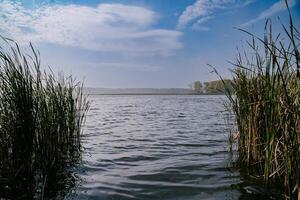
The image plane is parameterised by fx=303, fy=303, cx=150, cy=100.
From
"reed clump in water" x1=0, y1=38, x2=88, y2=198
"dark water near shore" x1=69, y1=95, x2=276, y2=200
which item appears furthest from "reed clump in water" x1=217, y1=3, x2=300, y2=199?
"reed clump in water" x1=0, y1=38, x2=88, y2=198

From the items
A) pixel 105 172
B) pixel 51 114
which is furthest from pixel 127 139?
pixel 51 114

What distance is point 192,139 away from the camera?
11.2 meters

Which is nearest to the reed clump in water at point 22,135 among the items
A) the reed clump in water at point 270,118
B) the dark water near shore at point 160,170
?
the dark water near shore at point 160,170

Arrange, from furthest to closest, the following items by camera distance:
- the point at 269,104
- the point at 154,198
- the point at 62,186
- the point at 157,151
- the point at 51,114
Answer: the point at 157,151, the point at 51,114, the point at 62,186, the point at 154,198, the point at 269,104

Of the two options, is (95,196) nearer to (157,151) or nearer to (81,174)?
(81,174)

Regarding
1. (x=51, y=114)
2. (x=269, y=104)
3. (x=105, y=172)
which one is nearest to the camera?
(x=269, y=104)

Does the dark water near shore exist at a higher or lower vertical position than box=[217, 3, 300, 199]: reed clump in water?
lower

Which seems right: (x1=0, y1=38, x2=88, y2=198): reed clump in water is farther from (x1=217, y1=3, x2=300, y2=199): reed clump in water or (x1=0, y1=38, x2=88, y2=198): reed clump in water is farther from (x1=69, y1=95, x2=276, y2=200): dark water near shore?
(x1=217, y1=3, x2=300, y2=199): reed clump in water

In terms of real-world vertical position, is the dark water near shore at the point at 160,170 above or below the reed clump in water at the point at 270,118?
below

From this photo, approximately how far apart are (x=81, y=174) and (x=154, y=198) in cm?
224

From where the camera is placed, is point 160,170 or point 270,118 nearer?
point 270,118

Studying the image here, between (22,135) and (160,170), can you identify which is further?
(160,170)

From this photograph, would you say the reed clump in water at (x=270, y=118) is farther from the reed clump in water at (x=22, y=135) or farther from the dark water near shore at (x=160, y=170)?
the reed clump in water at (x=22, y=135)

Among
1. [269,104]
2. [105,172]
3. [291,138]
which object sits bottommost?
[105,172]
